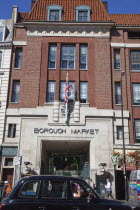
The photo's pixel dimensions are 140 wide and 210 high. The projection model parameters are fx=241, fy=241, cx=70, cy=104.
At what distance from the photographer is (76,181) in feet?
23.2

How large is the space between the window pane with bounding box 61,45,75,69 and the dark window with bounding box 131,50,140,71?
6681 mm

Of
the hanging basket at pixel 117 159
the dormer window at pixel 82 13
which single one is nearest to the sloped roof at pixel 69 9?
the dormer window at pixel 82 13

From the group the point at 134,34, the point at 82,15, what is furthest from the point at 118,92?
the point at 82,15

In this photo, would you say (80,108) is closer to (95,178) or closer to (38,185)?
(95,178)

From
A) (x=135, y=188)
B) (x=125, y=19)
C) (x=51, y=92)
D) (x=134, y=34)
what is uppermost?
(x=125, y=19)

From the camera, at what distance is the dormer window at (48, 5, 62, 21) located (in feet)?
92.5

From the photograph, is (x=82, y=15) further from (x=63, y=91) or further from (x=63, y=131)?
(x=63, y=131)

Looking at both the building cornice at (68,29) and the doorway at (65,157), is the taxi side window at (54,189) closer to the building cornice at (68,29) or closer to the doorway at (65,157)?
the doorway at (65,157)

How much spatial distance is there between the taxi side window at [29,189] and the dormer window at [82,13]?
2445 centimetres

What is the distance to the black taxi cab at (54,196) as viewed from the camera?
6555 millimetres

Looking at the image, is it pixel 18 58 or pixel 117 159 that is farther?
pixel 18 58

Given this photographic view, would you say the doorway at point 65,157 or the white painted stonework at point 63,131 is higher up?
the white painted stonework at point 63,131

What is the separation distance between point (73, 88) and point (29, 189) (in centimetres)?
1934

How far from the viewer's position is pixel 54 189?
272 inches
